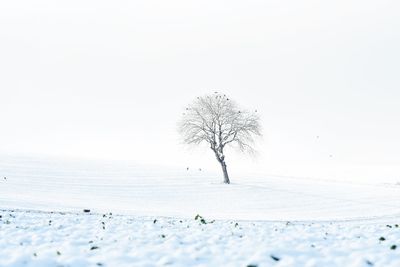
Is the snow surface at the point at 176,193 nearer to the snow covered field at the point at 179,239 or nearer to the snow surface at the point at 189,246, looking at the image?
the snow covered field at the point at 179,239

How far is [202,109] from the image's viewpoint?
60156 mm

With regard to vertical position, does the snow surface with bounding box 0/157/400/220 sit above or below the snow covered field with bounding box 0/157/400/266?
above

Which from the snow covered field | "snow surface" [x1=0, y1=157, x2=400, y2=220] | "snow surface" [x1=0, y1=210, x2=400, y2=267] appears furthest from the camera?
"snow surface" [x1=0, y1=157, x2=400, y2=220]

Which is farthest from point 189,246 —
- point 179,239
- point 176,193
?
point 176,193

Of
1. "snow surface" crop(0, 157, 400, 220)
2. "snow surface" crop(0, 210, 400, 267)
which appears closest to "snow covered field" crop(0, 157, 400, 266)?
"snow surface" crop(0, 210, 400, 267)

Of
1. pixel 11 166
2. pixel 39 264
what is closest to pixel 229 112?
pixel 11 166

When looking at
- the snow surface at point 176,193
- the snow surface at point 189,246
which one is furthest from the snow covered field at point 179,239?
the snow surface at point 176,193

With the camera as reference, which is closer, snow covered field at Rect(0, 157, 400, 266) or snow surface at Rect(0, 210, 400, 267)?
snow surface at Rect(0, 210, 400, 267)

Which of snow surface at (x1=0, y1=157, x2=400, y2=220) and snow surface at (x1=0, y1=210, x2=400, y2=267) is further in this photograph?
snow surface at (x1=0, y1=157, x2=400, y2=220)

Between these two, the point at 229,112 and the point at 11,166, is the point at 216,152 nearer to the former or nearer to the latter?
the point at 229,112

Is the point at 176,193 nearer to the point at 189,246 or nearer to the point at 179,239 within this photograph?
the point at 179,239

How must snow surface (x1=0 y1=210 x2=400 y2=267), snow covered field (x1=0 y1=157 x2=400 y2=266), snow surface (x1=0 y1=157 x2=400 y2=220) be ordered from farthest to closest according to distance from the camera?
snow surface (x1=0 y1=157 x2=400 y2=220), snow covered field (x1=0 y1=157 x2=400 y2=266), snow surface (x1=0 y1=210 x2=400 y2=267)

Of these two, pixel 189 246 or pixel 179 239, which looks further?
pixel 179 239

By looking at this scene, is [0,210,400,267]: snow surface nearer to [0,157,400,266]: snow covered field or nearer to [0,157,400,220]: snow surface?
[0,157,400,266]: snow covered field
